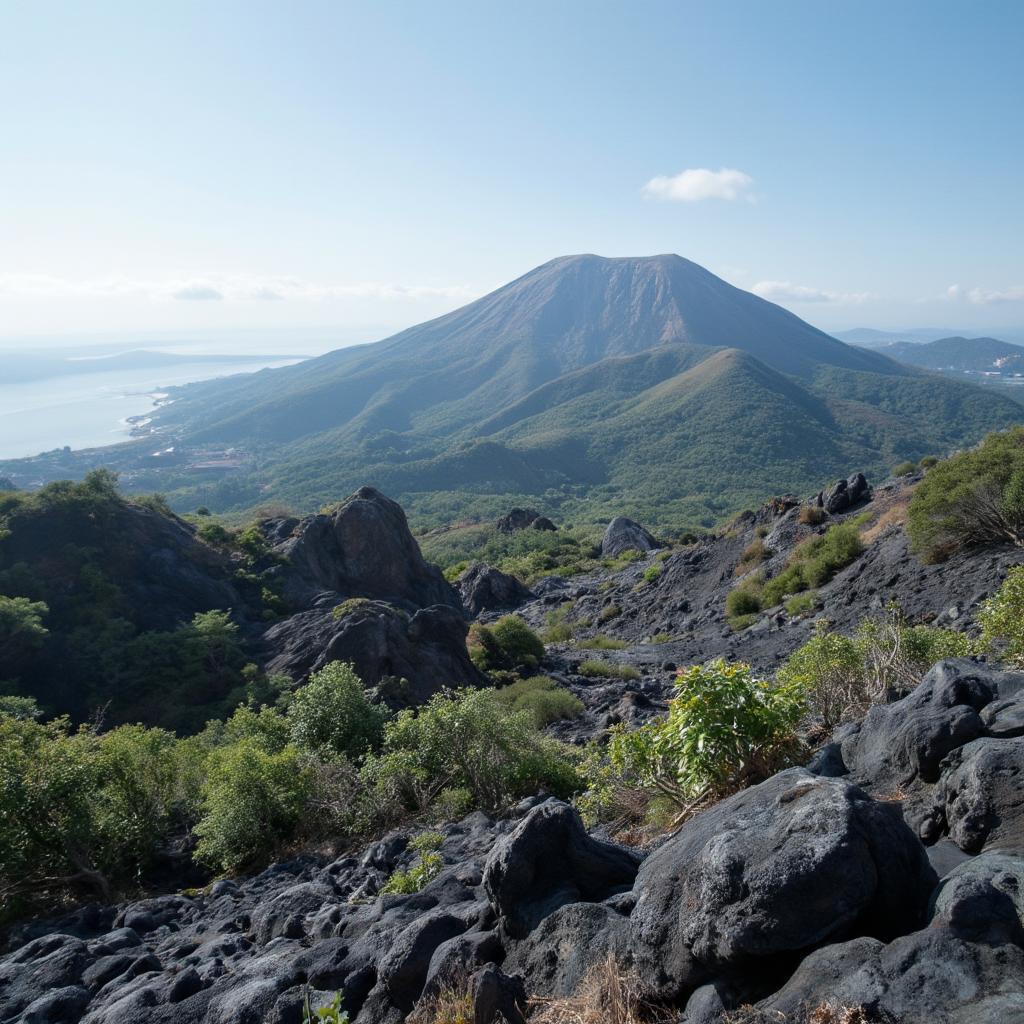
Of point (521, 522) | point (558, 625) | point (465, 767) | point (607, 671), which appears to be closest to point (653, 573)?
point (558, 625)

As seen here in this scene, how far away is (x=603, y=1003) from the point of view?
3.47 metres

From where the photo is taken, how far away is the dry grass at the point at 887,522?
72.6 ft

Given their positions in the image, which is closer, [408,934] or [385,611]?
[408,934]

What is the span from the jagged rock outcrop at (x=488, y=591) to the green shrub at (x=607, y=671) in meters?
15.0

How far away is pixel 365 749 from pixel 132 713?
967 centimetres

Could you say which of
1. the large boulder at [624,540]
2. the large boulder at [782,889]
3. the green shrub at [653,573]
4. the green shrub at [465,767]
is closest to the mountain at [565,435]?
the large boulder at [624,540]

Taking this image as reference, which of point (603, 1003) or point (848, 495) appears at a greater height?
point (603, 1003)

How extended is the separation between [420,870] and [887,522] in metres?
21.2

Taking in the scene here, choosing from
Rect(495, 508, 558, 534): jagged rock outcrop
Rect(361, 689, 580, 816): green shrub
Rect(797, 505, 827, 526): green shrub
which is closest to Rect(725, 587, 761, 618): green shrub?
Rect(797, 505, 827, 526): green shrub

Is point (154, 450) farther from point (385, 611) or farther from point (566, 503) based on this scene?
point (385, 611)

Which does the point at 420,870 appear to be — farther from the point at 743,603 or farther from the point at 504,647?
the point at 743,603

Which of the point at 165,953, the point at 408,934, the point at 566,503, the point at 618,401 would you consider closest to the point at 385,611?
the point at 165,953

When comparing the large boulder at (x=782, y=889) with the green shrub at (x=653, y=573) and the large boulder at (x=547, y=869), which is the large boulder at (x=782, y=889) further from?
the green shrub at (x=653, y=573)

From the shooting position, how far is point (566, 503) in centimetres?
10275
